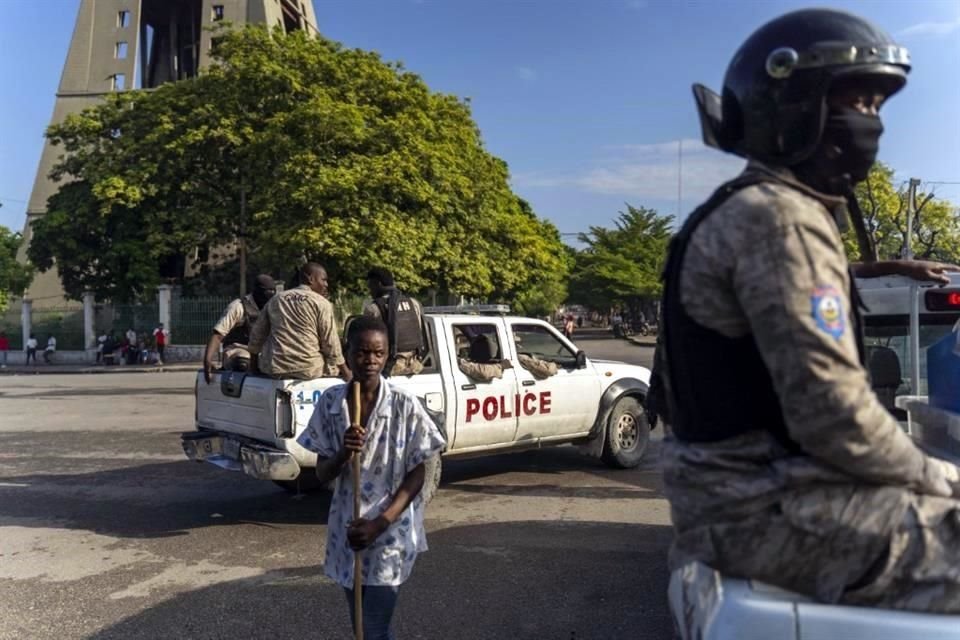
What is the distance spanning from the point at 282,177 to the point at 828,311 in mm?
26133

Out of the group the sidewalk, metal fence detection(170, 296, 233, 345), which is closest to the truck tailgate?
the sidewalk

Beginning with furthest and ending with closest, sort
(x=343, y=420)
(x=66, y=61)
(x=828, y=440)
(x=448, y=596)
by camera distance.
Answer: (x=66, y=61) < (x=448, y=596) < (x=343, y=420) < (x=828, y=440)

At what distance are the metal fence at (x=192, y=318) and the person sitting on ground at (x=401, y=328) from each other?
25.6 m

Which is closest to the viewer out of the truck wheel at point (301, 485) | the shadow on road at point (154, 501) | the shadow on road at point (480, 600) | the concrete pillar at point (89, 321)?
the shadow on road at point (480, 600)

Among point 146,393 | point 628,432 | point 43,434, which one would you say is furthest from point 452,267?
point 628,432

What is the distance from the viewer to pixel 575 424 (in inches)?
321

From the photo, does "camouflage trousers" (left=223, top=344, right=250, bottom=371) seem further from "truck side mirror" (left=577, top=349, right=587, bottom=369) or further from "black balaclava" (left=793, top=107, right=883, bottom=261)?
"black balaclava" (left=793, top=107, right=883, bottom=261)

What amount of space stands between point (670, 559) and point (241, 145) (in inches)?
1110

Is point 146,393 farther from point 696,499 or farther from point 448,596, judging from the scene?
point 696,499

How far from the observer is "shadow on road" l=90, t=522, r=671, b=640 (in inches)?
169

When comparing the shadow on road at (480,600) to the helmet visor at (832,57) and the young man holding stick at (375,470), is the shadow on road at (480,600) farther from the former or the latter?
the helmet visor at (832,57)

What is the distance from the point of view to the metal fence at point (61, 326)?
1324 inches

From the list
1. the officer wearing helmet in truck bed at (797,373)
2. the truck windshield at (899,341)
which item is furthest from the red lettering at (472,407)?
the officer wearing helmet in truck bed at (797,373)

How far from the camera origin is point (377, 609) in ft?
9.76
